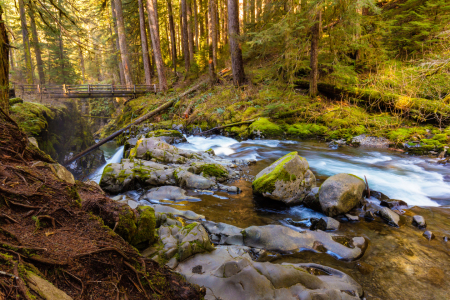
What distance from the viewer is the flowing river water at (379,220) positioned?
3.57 m

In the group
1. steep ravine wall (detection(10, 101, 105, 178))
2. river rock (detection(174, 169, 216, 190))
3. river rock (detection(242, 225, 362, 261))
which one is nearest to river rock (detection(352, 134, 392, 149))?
river rock (detection(174, 169, 216, 190))

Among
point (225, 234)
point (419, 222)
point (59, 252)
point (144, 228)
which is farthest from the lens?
point (419, 222)

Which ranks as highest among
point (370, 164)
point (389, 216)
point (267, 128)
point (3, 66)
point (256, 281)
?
point (3, 66)

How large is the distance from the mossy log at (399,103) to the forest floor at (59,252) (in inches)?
492

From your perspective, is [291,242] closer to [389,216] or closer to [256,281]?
[256,281]

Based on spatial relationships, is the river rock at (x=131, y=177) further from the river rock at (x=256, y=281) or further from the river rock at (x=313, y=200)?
the river rock at (x=256, y=281)

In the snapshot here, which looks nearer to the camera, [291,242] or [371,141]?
[291,242]

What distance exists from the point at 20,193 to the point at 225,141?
10.8 meters

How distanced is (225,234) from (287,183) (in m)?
2.35

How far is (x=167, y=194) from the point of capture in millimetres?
6320

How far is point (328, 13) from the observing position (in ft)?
38.1

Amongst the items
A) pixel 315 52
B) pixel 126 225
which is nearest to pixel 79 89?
pixel 315 52

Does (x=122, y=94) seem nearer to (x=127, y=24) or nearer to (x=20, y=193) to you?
(x=127, y=24)

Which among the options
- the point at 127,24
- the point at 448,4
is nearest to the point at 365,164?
the point at 448,4
